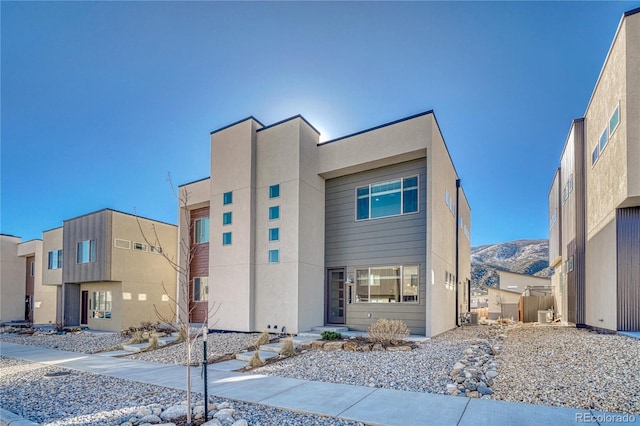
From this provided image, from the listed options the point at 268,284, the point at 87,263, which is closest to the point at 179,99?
the point at 268,284

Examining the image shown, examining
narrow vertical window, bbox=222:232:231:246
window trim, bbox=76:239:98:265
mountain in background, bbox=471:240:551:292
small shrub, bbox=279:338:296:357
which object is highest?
narrow vertical window, bbox=222:232:231:246

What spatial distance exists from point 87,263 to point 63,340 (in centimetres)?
514

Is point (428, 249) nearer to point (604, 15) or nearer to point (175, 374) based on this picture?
point (175, 374)

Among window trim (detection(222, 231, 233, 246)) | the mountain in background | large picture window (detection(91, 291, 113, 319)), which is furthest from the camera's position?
the mountain in background

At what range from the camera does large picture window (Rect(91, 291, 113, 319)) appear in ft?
63.7

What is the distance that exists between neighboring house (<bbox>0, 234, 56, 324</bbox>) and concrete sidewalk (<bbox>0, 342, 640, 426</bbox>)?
2547cm

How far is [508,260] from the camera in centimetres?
10381

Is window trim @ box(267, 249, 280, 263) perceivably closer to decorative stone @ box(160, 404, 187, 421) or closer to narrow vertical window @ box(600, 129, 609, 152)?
decorative stone @ box(160, 404, 187, 421)

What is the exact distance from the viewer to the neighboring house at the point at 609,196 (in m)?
9.04

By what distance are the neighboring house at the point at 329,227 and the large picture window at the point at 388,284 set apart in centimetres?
4

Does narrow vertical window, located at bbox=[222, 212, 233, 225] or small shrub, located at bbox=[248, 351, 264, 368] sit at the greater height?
narrow vertical window, located at bbox=[222, 212, 233, 225]

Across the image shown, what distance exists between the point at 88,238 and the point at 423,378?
64.8ft

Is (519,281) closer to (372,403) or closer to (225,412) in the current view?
(372,403)

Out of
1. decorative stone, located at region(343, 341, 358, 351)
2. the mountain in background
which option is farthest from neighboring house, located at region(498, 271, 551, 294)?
decorative stone, located at region(343, 341, 358, 351)
